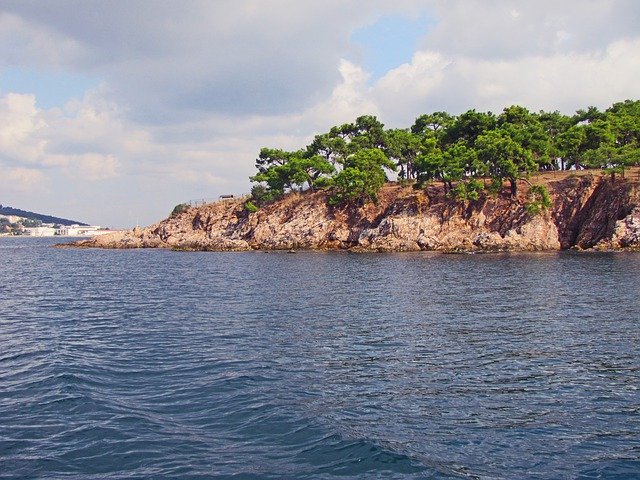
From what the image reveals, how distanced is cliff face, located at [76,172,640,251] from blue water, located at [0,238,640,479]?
5541 centimetres

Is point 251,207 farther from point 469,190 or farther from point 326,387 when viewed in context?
point 326,387

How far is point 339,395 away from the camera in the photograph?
60.5 feet

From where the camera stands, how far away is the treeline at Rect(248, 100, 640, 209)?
99562mm

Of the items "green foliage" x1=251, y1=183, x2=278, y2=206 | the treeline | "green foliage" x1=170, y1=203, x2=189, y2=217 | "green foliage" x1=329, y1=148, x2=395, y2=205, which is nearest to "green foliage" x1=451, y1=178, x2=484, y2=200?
the treeline

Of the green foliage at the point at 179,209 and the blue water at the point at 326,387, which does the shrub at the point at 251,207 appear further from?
the blue water at the point at 326,387

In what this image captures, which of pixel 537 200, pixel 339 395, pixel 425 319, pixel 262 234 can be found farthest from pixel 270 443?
pixel 262 234

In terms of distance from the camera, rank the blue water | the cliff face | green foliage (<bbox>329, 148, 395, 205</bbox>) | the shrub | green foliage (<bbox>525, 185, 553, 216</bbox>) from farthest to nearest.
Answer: the shrub → green foliage (<bbox>329, 148, 395, 205</bbox>) → green foliage (<bbox>525, 185, 553, 216</bbox>) → the cliff face → the blue water

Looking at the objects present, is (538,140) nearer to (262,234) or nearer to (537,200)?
(537,200)

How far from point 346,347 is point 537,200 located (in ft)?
273

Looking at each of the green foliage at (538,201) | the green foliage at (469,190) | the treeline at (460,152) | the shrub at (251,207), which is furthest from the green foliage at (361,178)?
the green foliage at (538,201)

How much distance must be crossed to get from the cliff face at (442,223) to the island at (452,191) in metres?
0.24

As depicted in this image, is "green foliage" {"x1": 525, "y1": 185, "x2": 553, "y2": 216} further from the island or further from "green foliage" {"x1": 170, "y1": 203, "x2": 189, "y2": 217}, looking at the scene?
"green foliage" {"x1": 170, "y1": 203, "x2": 189, "y2": 217}

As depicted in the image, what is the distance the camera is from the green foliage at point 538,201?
96.1 metres

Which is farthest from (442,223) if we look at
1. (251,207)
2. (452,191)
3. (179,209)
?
(179,209)
